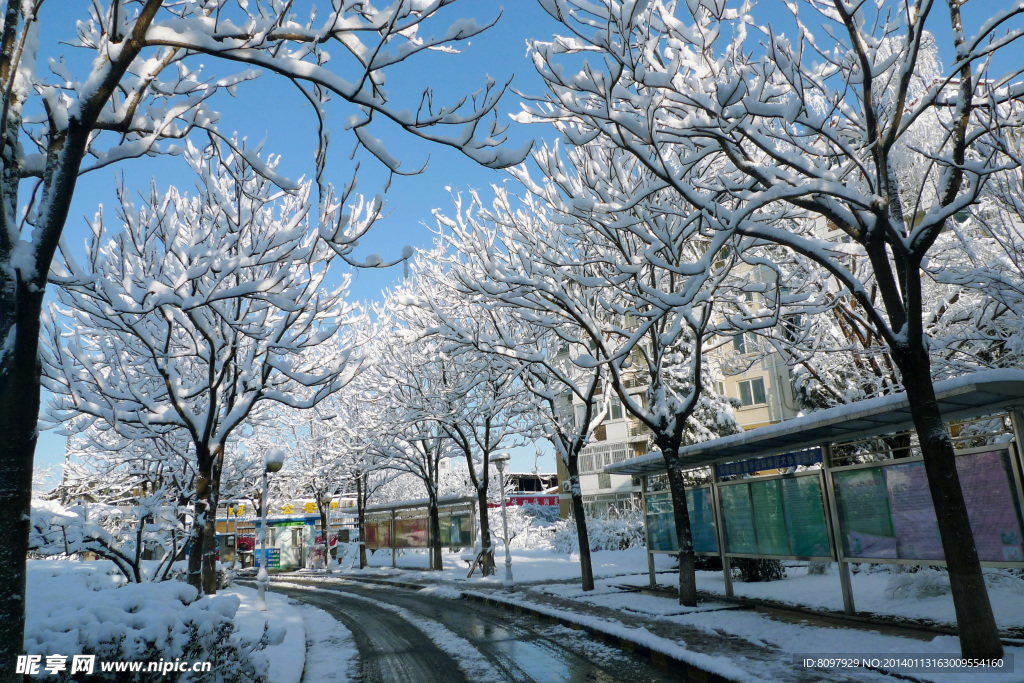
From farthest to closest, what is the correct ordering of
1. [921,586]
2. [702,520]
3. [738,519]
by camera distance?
[702,520] < [738,519] < [921,586]

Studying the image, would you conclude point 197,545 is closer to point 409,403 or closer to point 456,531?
point 409,403

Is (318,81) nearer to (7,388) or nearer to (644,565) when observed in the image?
(7,388)

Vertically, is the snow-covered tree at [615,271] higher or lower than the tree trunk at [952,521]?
higher

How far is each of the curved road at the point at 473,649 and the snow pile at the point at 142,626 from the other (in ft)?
9.23

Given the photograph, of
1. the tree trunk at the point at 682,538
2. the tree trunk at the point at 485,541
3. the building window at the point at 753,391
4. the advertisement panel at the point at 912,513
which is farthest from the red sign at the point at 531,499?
the advertisement panel at the point at 912,513

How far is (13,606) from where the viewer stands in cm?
356

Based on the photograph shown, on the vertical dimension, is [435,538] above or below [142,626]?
below

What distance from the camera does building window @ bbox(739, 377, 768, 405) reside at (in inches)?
1222

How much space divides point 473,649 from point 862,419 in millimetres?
6660

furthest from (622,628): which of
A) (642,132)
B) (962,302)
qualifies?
(962,302)

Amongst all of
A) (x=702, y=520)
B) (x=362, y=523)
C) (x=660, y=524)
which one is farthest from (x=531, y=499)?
(x=702, y=520)

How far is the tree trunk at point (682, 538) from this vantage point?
11453mm

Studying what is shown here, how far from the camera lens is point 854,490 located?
31.5 feet

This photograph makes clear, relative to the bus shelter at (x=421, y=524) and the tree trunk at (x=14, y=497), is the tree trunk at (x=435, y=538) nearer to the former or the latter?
the bus shelter at (x=421, y=524)
